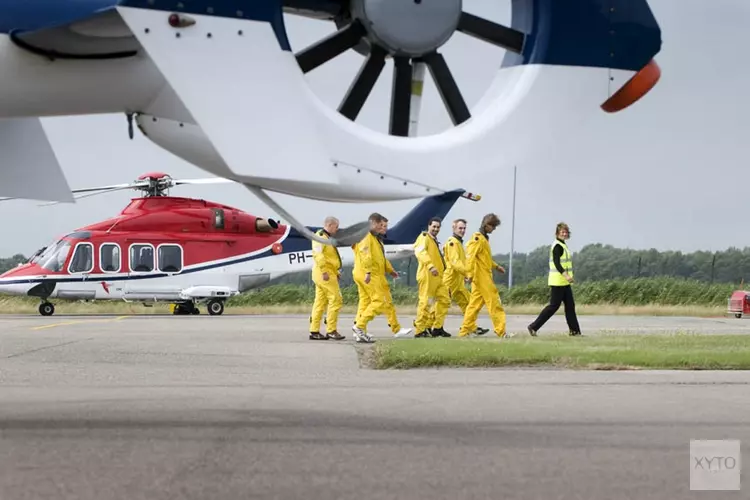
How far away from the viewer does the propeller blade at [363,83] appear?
194 inches

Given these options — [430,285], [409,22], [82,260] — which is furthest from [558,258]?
[82,260]

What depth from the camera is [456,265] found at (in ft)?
53.0

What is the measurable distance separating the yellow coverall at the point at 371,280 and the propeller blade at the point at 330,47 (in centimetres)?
1034

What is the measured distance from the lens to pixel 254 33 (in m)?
4.65

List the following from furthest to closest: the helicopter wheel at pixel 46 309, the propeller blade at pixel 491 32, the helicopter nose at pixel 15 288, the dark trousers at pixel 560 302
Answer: the helicopter wheel at pixel 46 309 → the helicopter nose at pixel 15 288 → the dark trousers at pixel 560 302 → the propeller blade at pixel 491 32

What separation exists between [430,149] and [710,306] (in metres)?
33.8

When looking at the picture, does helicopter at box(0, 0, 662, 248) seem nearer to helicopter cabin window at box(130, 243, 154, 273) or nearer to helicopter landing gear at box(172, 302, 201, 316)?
helicopter cabin window at box(130, 243, 154, 273)

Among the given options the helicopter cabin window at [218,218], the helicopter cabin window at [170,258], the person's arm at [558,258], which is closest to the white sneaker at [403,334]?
the person's arm at [558,258]

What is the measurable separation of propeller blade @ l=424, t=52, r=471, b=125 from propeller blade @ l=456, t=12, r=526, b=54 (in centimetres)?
17

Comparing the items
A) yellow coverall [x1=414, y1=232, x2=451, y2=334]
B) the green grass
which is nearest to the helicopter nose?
yellow coverall [x1=414, y1=232, x2=451, y2=334]

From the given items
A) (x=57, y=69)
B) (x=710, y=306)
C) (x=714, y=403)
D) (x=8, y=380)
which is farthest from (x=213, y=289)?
(x=57, y=69)

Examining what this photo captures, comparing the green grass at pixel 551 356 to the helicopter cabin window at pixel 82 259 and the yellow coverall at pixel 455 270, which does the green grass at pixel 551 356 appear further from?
the helicopter cabin window at pixel 82 259

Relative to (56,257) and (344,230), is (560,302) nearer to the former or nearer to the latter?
(344,230)

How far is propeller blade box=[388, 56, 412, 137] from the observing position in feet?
16.2
